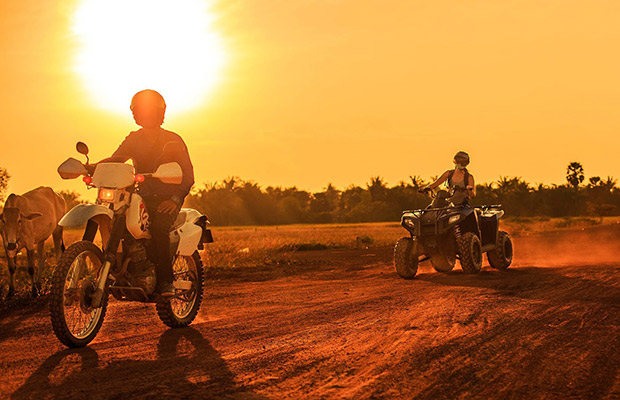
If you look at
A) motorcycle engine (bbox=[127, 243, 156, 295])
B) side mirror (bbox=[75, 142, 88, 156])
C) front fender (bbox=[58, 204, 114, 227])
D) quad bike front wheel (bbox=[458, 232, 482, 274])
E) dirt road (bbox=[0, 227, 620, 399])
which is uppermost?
side mirror (bbox=[75, 142, 88, 156])

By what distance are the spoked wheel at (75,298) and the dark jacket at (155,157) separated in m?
0.95

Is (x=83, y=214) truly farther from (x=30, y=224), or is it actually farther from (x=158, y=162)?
(x=30, y=224)

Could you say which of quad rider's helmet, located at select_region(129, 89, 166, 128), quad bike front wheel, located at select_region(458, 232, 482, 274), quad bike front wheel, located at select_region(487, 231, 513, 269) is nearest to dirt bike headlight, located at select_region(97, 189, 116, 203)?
quad rider's helmet, located at select_region(129, 89, 166, 128)

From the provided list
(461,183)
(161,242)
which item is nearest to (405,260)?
(461,183)

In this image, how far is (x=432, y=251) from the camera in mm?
13742

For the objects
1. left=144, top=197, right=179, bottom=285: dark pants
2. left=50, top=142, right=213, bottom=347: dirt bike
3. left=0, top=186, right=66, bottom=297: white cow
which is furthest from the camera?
left=0, top=186, right=66, bottom=297: white cow

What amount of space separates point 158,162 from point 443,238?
812 cm

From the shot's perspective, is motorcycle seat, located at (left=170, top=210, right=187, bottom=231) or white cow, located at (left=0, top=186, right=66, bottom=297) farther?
white cow, located at (left=0, top=186, right=66, bottom=297)

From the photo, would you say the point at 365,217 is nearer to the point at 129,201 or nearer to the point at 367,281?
the point at 367,281

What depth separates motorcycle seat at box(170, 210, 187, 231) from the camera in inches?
285

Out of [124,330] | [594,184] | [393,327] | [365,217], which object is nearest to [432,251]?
[393,327]

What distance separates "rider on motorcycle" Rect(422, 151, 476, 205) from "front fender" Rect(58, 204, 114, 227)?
8.99m

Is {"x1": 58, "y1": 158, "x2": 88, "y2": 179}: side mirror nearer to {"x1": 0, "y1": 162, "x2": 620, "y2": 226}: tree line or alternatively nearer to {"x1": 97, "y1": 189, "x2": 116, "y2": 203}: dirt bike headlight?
{"x1": 97, "y1": 189, "x2": 116, "y2": 203}: dirt bike headlight

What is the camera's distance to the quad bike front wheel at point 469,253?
13.1 metres
